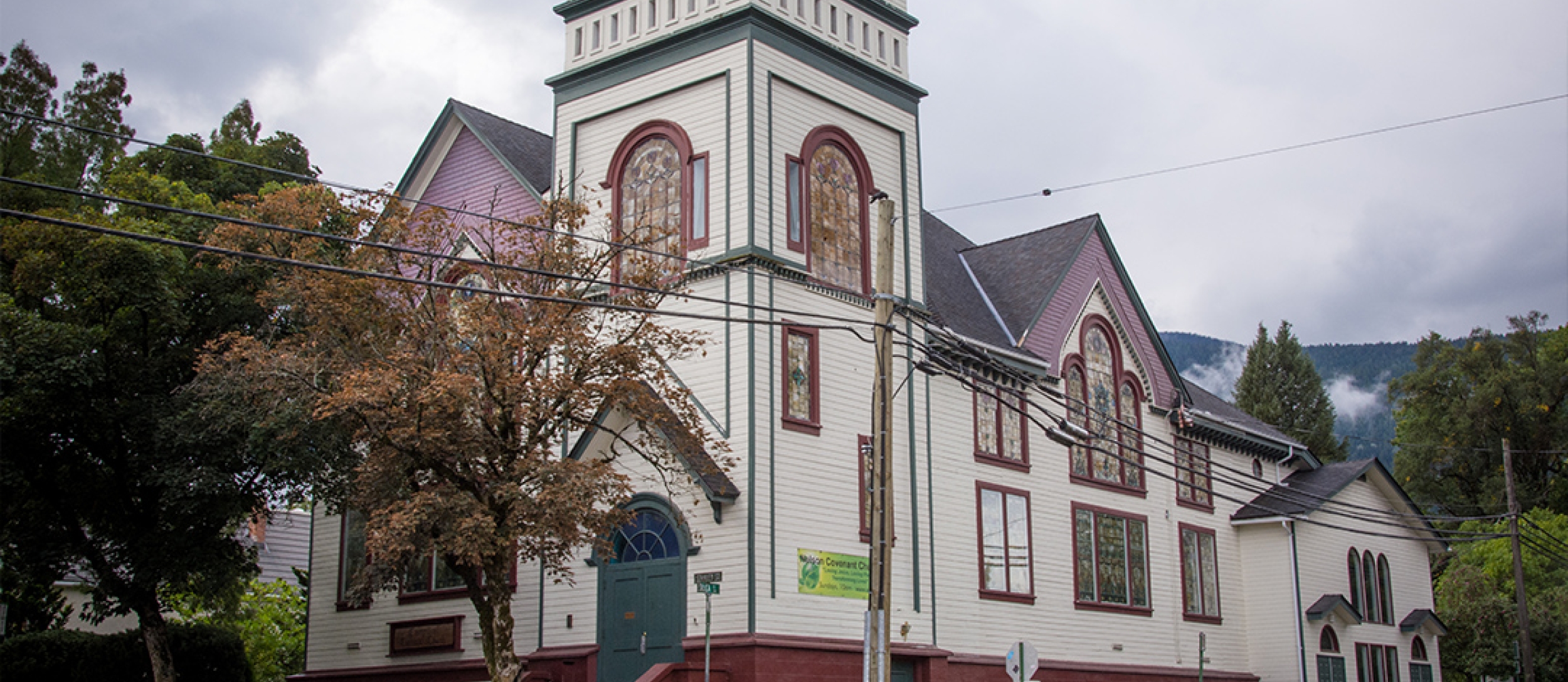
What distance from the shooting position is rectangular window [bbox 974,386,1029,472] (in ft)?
101

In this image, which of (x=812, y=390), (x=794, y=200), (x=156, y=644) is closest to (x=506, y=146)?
(x=794, y=200)

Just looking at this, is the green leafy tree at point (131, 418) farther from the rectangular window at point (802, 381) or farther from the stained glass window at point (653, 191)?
the rectangular window at point (802, 381)

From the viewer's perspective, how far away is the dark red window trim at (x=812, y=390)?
84.5 feet

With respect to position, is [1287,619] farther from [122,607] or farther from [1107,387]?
[122,607]

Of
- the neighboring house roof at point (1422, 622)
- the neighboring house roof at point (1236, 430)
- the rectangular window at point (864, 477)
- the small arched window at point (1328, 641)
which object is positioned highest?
the neighboring house roof at point (1236, 430)

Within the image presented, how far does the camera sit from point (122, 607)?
92.0ft

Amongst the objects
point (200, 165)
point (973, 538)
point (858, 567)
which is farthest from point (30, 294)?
point (973, 538)

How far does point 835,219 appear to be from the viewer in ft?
93.0

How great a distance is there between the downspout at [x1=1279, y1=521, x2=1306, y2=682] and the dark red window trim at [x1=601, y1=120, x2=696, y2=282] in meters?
19.4

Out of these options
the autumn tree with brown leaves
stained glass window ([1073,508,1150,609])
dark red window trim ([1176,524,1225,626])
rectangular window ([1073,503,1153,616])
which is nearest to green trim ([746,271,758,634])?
the autumn tree with brown leaves

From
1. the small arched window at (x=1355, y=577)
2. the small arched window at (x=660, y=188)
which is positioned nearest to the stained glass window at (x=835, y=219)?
the small arched window at (x=660, y=188)

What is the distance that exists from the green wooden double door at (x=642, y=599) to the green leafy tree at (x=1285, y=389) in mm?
55084

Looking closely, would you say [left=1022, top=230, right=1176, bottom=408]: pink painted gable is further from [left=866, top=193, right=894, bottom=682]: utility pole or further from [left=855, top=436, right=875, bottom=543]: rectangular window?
[left=866, top=193, right=894, bottom=682]: utility pole

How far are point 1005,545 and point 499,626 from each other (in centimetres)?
1242
